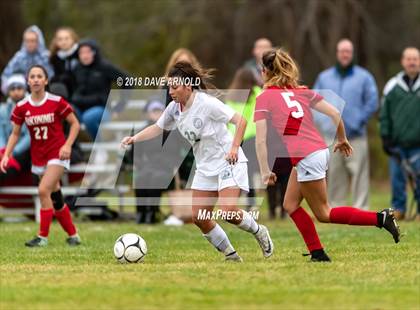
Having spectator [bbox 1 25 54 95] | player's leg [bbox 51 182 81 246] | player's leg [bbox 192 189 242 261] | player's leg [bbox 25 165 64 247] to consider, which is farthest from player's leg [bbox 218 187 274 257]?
spectator [bbox 1 25 54 95]

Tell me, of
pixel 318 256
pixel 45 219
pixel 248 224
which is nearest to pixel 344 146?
pixel 318 256

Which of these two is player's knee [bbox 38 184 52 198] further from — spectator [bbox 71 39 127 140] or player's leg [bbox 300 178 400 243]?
spectator [bbox 71 39 127 140]

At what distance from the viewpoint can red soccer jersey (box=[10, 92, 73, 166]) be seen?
36.9 ft

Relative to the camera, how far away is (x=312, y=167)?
877 centimetres

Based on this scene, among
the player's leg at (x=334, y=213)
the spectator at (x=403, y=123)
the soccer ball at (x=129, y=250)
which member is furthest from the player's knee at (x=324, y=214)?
the spectator at (x=403, y=123)

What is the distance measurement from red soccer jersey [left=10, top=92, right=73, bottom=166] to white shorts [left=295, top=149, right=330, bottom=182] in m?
3.41

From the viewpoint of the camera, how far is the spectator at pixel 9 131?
14.4 m

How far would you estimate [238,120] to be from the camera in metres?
9.16

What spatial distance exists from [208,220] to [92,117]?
20.8 feet

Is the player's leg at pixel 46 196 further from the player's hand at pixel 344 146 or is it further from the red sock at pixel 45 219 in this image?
the player's hand at pixel 344 146

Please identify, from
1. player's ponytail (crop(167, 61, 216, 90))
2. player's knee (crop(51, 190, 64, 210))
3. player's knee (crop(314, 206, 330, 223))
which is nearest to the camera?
player's knee (crop(314, 206, 330, 223))

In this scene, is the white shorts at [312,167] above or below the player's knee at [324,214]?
above

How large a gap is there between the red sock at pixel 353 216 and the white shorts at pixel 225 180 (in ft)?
2.67

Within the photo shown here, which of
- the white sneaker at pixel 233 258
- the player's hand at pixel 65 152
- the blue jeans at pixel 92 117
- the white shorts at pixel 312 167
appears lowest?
the white sneaker at pixel 233 258
